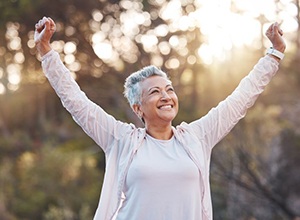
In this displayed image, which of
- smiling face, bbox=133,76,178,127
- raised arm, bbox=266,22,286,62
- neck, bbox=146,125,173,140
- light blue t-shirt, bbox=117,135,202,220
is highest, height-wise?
raised arm, bbox=266,22,286,62

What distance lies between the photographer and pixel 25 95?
17.6 metres

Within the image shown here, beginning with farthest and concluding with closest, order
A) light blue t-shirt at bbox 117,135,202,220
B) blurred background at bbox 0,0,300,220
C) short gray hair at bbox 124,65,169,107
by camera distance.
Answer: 1. blurred background at bbox 0,0,300,220
2. short gray hair at bbox 124,65,169,107
3. light blue t-shirt at bbox 117,135,202,220

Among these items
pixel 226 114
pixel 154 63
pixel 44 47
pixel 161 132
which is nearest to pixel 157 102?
pixel 161 132

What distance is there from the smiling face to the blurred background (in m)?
3.44

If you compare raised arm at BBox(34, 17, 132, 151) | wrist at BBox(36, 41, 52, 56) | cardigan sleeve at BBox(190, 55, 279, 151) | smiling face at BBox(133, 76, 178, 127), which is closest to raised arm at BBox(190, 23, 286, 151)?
cardigan sleeve at BBox(190, 55, 279, 151)

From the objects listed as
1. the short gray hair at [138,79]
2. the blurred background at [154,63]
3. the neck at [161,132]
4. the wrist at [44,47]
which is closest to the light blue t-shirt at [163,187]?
the neck at [161,132]

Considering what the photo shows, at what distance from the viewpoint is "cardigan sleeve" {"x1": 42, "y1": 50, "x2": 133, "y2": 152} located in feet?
7.82

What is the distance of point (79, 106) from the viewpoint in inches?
93.8

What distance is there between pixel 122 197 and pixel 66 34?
23.6 ft

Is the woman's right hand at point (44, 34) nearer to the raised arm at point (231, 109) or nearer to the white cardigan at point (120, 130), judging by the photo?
the white cardigan at point (120, 130)

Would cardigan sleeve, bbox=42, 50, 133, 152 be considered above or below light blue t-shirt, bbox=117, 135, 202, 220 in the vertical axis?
above

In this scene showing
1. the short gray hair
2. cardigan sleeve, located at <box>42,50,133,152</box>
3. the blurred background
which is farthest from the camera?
the blurred background

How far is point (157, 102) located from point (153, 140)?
5.6 inches

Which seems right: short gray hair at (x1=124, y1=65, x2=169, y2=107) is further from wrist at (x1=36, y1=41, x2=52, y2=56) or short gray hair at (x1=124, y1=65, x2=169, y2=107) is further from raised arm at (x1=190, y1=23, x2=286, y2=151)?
wrist at (x1=36, y1=41, x2=52, y2=56)
